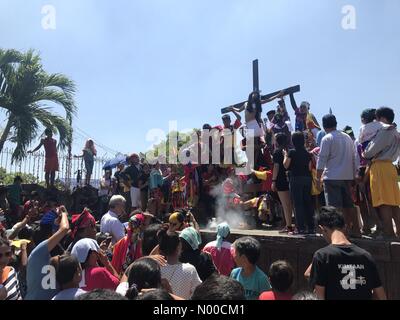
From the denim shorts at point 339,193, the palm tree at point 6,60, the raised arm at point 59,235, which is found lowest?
the raised arm at point 59,235

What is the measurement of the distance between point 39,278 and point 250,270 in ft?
6.03

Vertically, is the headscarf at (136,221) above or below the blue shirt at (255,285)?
above

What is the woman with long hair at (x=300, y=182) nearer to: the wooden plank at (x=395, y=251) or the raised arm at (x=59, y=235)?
the wooden plank at (x=395, y=251)

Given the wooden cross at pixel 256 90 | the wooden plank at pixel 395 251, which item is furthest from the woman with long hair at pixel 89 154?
the wooden plank at pixel 395 251

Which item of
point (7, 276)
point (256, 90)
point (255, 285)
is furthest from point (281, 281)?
point (256, 90)

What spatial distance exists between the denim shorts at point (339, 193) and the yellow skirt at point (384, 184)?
0.37 meters

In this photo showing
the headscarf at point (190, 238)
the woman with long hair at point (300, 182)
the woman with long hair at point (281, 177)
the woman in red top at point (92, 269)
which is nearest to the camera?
the woman in red top at point (92, 269)

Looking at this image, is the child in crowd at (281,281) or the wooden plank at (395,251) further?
the wooden plank at (395,251)

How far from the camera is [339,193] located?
5.12 metres

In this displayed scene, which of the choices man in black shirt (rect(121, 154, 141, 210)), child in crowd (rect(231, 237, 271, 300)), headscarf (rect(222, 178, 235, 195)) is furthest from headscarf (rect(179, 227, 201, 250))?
man in black shirt (rect(121, 154, 141, 210))

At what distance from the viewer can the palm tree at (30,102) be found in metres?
11.7
